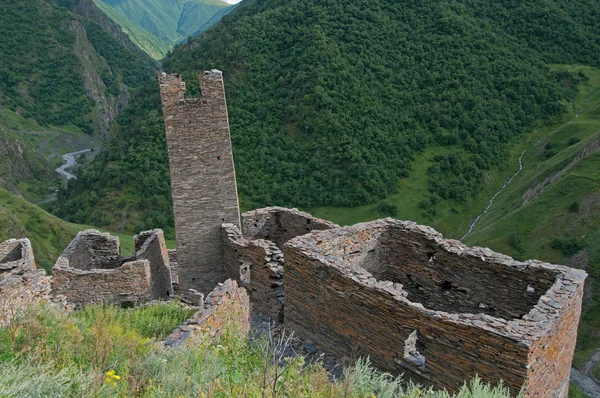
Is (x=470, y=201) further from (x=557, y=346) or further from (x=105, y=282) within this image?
(x=557, y=346)

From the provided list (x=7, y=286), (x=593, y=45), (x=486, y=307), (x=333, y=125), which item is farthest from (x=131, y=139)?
(x=593, y=45)

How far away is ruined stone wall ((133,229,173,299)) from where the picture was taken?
14.0 metres

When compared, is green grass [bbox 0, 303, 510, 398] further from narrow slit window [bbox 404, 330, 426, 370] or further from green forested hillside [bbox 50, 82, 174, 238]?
green forested hillside [bbox 50, 82, 174, 238]

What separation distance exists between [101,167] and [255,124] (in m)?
17.6

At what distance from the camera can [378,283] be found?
25.2 feet

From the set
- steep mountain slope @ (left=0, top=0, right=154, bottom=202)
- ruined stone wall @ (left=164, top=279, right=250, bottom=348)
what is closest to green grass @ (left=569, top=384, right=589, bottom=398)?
ruined stone wall @ (left=164, top=279, right=250, bottom=348)

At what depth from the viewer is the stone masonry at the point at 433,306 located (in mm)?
6320

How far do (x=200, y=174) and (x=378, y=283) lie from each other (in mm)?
7171

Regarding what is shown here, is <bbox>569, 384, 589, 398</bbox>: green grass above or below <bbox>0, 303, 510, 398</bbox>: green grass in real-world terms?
below

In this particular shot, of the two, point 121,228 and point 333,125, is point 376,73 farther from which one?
point 121,228

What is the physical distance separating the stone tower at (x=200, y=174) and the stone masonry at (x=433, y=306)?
4.75 metres

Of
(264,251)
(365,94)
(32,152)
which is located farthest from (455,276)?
(32,152)

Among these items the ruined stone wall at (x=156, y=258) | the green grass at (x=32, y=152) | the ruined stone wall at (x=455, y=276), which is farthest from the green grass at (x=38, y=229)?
the green grass at (x=32, y=152)

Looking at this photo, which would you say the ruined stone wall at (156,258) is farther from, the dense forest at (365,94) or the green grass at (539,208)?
the dense forest at (365,94)
